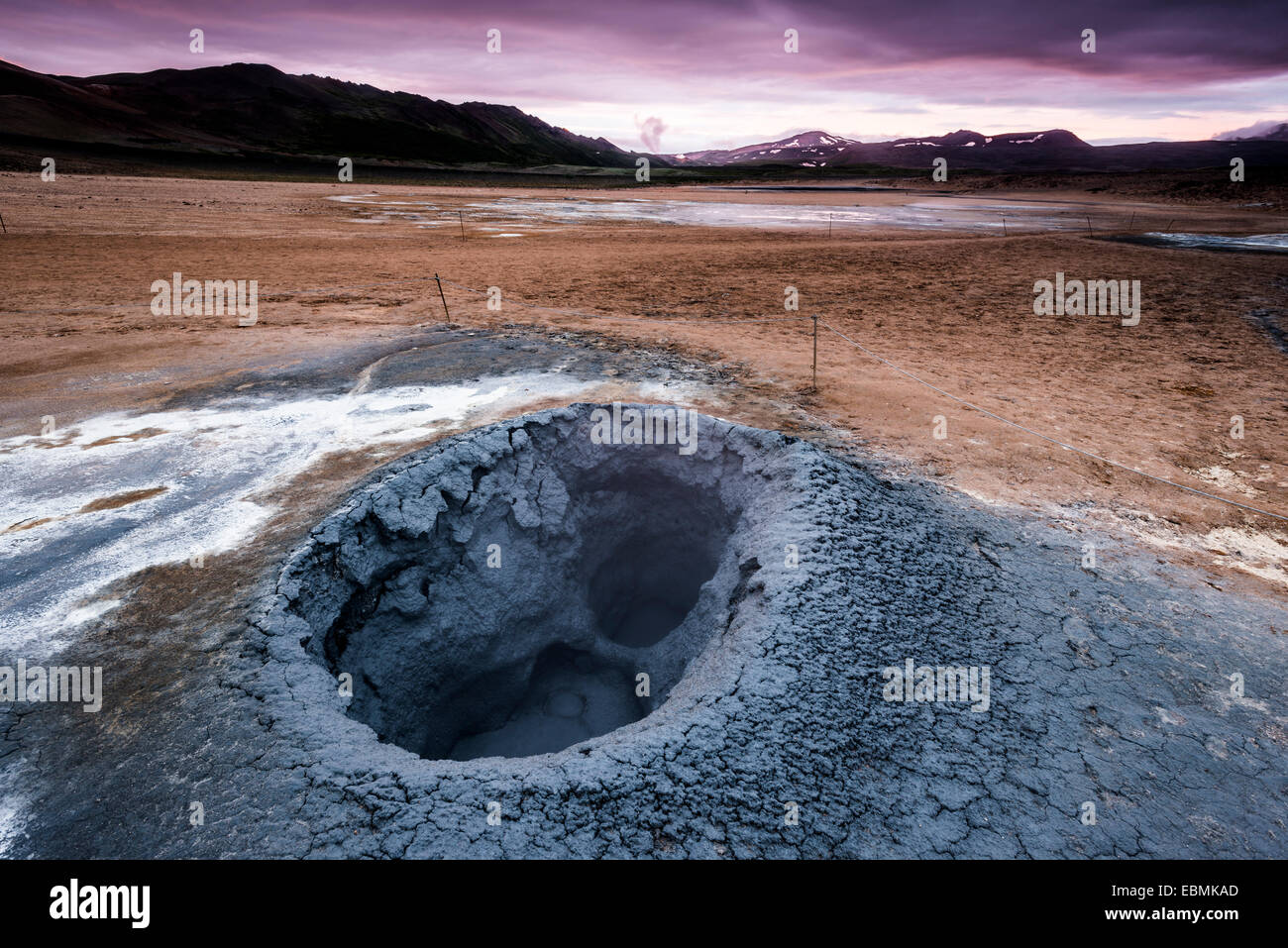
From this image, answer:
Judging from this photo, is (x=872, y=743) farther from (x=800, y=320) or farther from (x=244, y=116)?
(x=244, y=116)

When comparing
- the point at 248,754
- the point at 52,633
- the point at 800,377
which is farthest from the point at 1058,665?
the point at 52,633

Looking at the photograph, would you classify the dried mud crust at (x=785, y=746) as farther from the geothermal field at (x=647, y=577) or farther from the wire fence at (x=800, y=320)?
the wire fence at (x=800, y=320)

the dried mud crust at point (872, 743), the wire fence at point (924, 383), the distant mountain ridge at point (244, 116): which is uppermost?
the distant mountain ridge at point (244, 116)

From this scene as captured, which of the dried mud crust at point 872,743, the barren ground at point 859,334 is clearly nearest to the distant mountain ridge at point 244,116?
the barren ground at point 859,334

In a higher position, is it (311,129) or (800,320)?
(311,129)

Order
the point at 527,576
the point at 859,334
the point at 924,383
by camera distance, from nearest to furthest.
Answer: the point at 527,576, the point at 924,383, the point at 859,334

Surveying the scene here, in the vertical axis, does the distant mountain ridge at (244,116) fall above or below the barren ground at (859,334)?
above

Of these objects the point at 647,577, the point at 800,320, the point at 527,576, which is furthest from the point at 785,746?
the point at 800,320
